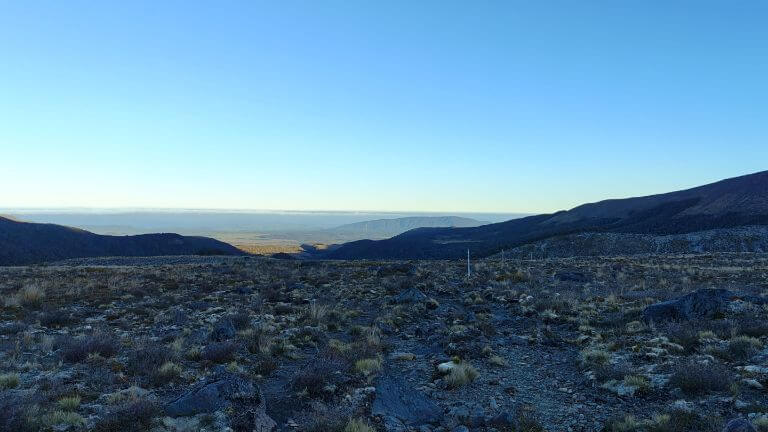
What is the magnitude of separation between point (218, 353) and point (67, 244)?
383 feet

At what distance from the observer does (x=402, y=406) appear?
8.44 metres

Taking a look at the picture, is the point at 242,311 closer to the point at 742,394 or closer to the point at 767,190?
the point at 742,394

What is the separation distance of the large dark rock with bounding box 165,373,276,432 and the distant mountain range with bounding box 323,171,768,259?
274 ft

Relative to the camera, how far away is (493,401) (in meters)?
8.86

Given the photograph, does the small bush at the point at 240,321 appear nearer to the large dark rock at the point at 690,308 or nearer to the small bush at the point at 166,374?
the small bush at the point at 166,374

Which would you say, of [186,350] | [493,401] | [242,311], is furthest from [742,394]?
[242,311]

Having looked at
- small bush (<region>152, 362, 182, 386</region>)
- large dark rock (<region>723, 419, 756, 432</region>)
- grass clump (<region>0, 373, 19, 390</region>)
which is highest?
large dark rock (<region>723, 419, 756, 432</region>)

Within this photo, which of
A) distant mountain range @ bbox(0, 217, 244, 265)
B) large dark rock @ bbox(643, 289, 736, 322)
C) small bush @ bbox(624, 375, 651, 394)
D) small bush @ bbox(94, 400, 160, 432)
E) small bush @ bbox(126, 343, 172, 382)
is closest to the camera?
small bush @ bbox(94, 400, 160, 432)

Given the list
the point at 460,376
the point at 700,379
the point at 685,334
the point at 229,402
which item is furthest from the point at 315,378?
the point at 685,334

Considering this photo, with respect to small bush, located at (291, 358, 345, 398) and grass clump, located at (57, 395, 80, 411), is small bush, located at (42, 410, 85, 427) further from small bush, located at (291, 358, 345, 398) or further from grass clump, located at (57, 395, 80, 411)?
small bush, located at (291, 358, 345, 398)

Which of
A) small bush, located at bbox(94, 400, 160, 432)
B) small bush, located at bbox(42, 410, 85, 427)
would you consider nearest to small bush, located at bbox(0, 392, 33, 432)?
small bush, located at bbox(42, 410, 85, 427)

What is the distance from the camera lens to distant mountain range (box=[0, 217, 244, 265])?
305 feet

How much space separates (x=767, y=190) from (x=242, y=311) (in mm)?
111539

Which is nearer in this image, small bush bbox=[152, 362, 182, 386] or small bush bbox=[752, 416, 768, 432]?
small bush bbox=[752, 416, 768, 432]
